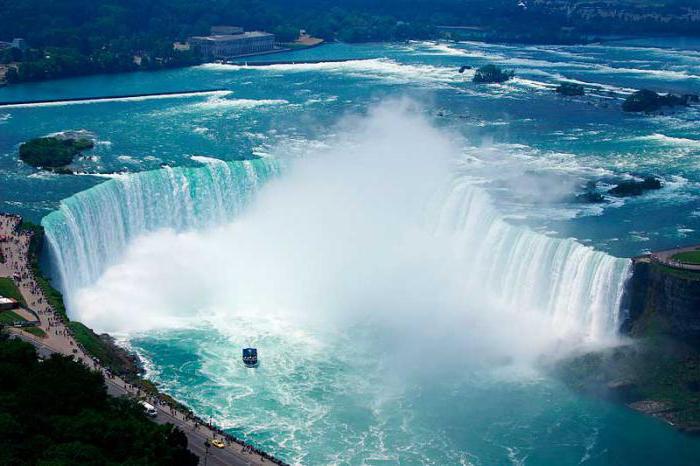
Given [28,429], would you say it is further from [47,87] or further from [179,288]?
[47,87]

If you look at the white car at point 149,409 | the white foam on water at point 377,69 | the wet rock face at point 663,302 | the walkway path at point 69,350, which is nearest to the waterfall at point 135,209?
the walkway path at point 69,350

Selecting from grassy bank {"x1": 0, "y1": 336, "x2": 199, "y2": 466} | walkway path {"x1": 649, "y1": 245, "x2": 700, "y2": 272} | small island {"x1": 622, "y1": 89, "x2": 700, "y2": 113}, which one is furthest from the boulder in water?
grassy bank {"x1": 0, "y1": 336, "x2": 199, "y2": 466}

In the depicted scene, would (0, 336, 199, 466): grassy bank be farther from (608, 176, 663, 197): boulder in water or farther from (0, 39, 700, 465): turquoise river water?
(608, 176, 663, 197): boulder in water

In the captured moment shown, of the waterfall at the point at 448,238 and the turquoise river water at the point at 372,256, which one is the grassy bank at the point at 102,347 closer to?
the turquoise river water at the point at 372,256

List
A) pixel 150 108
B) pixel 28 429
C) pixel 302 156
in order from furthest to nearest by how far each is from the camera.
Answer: pixel 150 108
pixel 302 156
pixel 28 429

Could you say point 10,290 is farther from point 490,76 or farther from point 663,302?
point 490,76

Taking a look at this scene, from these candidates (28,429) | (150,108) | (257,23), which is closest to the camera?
(28,429)

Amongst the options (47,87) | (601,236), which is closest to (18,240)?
(601,236)
